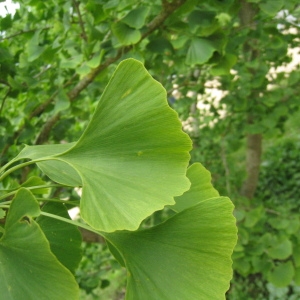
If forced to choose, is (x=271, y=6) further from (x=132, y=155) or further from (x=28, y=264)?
(x=28, y=264)

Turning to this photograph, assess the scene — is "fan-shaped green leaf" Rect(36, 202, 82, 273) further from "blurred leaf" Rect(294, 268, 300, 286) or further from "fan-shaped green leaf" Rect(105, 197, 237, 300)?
"blurred leaf" Rect(294, 268, 300, 286)

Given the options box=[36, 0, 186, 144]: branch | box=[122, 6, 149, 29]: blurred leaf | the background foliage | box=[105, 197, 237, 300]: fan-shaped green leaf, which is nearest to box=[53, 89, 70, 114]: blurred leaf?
the background foliage

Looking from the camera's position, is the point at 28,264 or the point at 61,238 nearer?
the point at 28,264

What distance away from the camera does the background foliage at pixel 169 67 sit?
3.71 feet

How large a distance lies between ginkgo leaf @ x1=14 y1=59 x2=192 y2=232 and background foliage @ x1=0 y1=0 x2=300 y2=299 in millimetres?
578

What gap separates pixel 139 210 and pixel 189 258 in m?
0.08

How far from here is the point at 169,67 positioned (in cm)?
162

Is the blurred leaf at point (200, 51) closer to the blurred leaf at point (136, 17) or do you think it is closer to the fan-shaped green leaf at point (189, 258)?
the blurred leaf at point (136, 17)

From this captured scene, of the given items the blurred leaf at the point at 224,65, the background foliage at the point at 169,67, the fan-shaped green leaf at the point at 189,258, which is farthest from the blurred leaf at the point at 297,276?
the fan-shaped green leaf at the point at 189,258

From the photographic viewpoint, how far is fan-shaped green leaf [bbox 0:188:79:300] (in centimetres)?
45

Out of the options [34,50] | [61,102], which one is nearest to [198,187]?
[61,102]

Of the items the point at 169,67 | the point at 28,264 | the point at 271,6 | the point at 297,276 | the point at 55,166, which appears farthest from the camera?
the point at 169,67

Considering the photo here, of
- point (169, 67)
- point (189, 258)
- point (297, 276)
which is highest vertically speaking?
point (189, 258)

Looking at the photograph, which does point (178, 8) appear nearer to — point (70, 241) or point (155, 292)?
point (70, 241)
